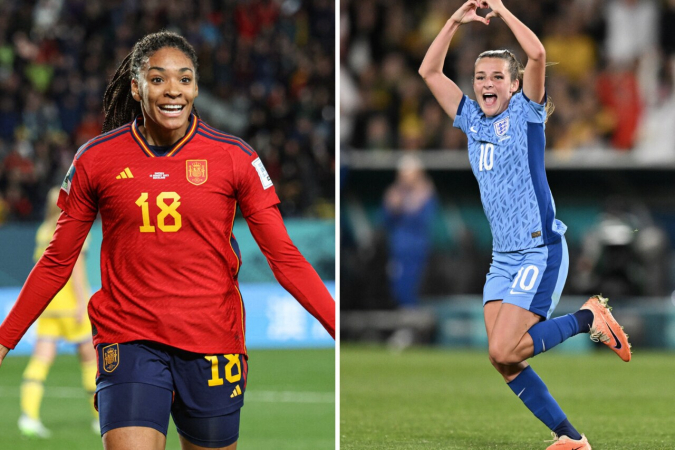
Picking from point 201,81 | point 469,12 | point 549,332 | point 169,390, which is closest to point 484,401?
point 549,332

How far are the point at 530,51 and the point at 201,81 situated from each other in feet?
55.6

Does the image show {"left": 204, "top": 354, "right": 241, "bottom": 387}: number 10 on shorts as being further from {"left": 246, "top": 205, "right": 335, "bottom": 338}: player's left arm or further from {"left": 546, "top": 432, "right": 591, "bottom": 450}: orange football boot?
{"left": 546, "top": 432, "right": 591, "bottom": 450}: orange football boot

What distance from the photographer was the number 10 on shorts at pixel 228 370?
177 inches

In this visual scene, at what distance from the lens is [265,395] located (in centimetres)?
1192

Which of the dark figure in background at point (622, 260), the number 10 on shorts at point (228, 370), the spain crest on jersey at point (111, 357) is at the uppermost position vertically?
the spain crest on jersey at point (111, 357)

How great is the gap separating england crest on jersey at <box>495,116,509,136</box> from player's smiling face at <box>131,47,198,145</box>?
2585 mm

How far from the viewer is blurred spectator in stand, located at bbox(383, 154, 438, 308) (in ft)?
57.8

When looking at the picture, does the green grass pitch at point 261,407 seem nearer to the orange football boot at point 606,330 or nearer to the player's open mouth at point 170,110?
the orange football boot at point 606,330

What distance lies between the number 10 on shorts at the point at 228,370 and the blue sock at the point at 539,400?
99.5 inches

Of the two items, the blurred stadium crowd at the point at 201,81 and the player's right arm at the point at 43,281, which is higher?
the blurred stadium crowd at the point at 201,81

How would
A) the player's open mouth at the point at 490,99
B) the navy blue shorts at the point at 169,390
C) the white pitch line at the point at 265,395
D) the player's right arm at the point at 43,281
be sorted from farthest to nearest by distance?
the white pitch line at the point at 265,395 → the player's open mouth at the point at 490,99 → the player's right arm at the point at 43,281 → the navy blue shorts at the point at 169,390

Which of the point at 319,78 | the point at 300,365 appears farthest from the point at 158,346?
the point at 319,78

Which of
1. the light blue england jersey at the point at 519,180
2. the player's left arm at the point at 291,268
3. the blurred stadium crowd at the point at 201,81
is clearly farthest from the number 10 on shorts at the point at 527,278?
the blurred stadium crowd at the point at 201,81

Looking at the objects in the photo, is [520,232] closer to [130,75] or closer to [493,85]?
[493,85]
